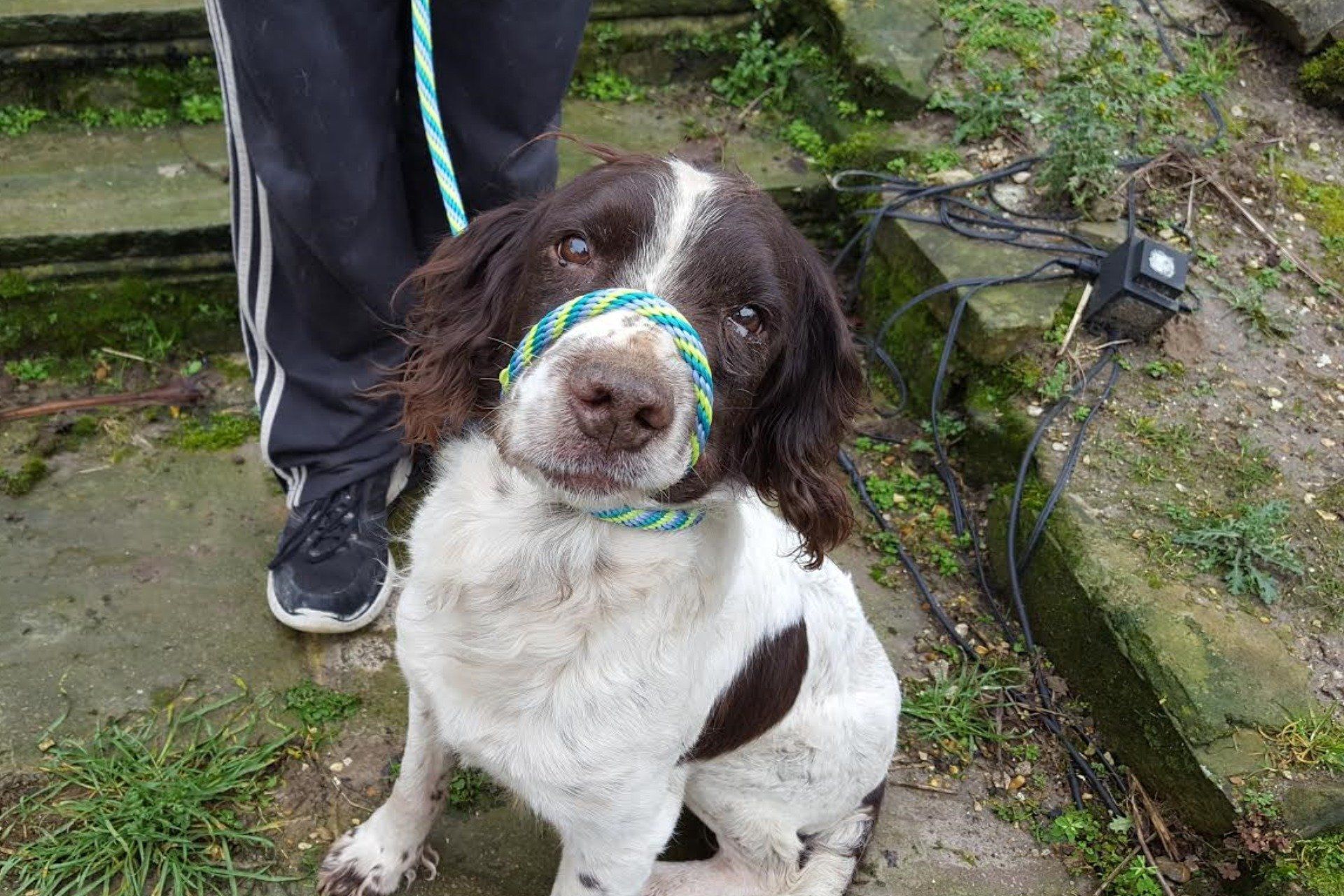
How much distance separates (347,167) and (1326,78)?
15.3 ft

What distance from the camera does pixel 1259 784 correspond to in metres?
2.76

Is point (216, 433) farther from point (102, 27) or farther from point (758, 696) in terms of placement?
point (758, 696)

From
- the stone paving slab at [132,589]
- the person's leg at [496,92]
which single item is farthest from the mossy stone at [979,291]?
the stone paving slab at [132,589]

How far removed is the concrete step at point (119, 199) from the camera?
3.70 meters

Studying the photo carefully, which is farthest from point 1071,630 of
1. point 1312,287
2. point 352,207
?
point 352,207

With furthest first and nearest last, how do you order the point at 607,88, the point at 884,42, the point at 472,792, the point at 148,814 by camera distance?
the point at 607,88, the point at 884,42, the point at 472,792, the point at 148,814

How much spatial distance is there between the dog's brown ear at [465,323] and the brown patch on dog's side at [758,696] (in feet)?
2.59

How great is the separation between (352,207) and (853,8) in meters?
3.18

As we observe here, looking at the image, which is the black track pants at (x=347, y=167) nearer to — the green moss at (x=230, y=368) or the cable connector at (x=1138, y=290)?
the green moss at (x=230, y=368)

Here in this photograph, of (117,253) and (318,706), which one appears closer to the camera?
(318,706)

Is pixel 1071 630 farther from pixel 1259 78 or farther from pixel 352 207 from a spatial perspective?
pixel 1259 78

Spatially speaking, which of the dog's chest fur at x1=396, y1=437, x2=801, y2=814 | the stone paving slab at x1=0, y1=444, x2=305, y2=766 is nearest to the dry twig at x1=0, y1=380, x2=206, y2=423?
the stone paving slab at x1=0, y1=444, x2=305, y2=766

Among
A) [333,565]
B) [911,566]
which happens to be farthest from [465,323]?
[911,566]

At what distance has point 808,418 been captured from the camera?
2.14m
